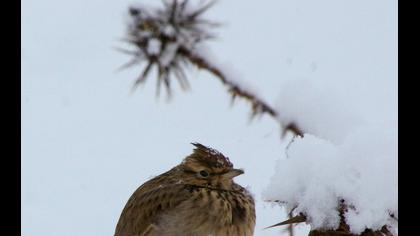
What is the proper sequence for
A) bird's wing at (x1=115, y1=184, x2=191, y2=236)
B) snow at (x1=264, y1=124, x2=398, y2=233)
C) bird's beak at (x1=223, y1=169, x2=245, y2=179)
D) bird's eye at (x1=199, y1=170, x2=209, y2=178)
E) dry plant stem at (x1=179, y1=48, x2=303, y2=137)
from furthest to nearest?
bird's eye at (x1=199, y1=170, x2=209, y2=178) → bird's beak at (x1=223, y1=169, x2=245, y2=179) → bird's wing at (x1=115, y1=184, x2=191, y2=236) → dry plant stem at (x1=179, y1=48, x2=303, y2=137) → snow at (x1=264, y1=124, x2=398, y2=233)

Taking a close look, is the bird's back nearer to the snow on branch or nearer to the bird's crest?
the bird's crest

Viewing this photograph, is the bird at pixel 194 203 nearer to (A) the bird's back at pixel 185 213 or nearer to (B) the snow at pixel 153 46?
(A) the bird's back at pixel 185 213

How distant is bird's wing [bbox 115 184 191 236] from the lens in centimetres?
340

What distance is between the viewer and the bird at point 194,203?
3.41m

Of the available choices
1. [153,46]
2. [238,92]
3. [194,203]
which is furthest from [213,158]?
[238,92]

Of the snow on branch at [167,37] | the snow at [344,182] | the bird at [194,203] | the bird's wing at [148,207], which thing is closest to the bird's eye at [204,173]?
the bird at [194,203]

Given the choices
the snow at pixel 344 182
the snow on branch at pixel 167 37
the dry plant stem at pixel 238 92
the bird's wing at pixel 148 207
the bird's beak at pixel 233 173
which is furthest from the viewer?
the bird's beak at pixel 233 173

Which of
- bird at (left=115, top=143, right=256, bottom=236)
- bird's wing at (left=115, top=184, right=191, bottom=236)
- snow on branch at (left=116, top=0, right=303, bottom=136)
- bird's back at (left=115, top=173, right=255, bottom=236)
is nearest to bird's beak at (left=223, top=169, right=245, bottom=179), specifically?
bird at (left=115, top=143, right=256, bottom=236)

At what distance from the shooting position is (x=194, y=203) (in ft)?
Answer: 11.7

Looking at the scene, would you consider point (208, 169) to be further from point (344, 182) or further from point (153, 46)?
point (344, 182)

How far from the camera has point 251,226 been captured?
3.47 metres

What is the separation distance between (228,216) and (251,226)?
0.45 ft

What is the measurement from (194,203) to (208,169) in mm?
233
